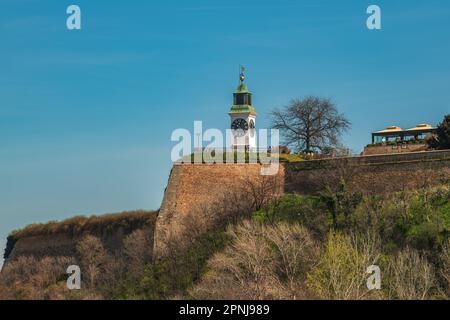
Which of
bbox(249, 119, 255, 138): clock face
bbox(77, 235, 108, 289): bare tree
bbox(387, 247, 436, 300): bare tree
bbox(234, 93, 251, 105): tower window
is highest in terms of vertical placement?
bbox(234, 93, 251, 105): tower window

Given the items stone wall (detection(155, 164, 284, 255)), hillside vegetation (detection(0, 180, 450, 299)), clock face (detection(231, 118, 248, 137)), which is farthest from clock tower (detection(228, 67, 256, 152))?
hillside vegetation (detection(0, 180, 450, 299))

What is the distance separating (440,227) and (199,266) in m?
9.70

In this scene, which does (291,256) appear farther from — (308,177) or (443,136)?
(443,136)

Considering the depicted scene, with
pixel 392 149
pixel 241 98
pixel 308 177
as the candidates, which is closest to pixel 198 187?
pixel 308 177

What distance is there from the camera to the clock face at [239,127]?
49719 millimetres

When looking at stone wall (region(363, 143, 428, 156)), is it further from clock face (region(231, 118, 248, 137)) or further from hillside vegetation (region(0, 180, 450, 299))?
hillside vegetation (region(0, 180, 450, 299))

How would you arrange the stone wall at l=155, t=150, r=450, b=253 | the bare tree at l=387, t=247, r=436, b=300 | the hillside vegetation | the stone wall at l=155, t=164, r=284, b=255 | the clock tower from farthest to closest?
1. the clock tower
2. the stone wall at l=155, t=164, r=284, b=255
3. the stone wall at l=155, t=150, r=450, b=253
4. the hillside vegetation
5. the bare tree at l=387, t=247, r=436, b=300

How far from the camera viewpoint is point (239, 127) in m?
50.4

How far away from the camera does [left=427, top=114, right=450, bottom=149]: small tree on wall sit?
151 feet

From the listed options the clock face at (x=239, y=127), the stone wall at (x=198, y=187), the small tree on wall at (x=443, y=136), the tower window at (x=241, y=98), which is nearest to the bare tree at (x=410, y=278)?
the stone wall at (x=198, y=187)

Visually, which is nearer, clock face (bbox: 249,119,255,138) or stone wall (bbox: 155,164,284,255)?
stone wall (bbox: 155,164,284,255)

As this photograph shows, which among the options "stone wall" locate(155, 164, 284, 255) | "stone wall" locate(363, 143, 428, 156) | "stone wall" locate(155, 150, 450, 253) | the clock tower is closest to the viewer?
"stone wall" locate(155, 150, 450, 253)

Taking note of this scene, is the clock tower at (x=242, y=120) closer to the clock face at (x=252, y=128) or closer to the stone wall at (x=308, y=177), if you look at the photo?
the clock face at (x=252, y=128)
